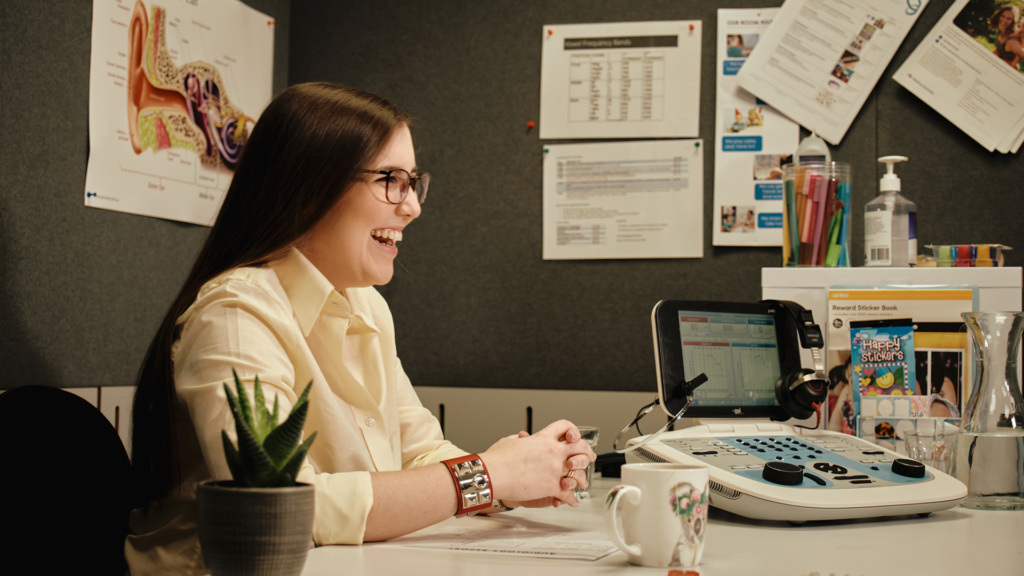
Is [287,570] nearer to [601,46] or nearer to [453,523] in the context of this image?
[453,523]

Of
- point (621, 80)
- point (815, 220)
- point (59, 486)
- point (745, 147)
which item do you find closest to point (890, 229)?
point (815, 220)

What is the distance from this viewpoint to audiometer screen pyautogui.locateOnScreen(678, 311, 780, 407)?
1.32m

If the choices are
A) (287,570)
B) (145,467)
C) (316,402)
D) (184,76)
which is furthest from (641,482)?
(184,76)

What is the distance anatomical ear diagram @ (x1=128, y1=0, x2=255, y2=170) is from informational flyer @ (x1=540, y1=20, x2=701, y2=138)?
2.49 ft

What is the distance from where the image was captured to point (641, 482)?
0.75 m

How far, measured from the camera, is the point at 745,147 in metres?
1.93

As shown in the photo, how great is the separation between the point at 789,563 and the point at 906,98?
4.71 feet

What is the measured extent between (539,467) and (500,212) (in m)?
1.13

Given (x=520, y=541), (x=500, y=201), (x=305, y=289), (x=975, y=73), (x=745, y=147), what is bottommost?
(x=520, y=541)

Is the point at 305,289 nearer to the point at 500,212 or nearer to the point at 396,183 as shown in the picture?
the point at 396,183

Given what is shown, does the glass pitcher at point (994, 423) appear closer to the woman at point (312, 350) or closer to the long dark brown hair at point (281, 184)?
the woman at point (312, 350)

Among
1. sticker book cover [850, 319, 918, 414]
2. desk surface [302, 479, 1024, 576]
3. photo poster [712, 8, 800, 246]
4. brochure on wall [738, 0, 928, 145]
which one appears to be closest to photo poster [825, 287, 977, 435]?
sticker book cover [850, 319, 918, 414]

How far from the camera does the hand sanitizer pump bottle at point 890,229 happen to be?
148 centimetres

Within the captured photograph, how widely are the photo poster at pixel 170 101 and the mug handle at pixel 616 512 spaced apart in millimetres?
1205
